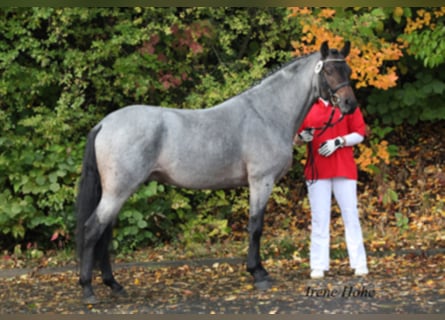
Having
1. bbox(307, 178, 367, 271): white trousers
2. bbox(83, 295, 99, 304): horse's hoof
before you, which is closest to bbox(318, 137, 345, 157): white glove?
bbox(307, 178, 367, 271): white trousers

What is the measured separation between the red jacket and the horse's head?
11.2 inches

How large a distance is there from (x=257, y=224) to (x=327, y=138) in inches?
41.3

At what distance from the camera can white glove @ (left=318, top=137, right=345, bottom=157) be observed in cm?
651

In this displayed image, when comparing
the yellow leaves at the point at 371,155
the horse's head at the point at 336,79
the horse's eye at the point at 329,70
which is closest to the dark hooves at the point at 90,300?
the horse's head at the point at 336,79

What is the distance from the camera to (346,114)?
632 centimetres

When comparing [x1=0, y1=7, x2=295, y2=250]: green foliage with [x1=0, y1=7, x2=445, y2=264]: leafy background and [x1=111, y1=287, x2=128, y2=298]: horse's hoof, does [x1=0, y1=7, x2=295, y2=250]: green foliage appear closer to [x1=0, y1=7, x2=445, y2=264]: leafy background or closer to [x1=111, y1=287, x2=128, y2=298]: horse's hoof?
[x1=0, y1=7, x2=445, y2=264]: leafy background

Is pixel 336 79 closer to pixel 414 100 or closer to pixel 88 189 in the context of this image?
pixel 88 189

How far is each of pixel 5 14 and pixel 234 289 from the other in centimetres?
503

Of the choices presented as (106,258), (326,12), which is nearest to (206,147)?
(106,258)

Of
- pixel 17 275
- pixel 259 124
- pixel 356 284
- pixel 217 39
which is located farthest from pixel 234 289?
pixel 217 39

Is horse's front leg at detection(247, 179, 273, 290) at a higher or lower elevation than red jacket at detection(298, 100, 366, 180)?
lower

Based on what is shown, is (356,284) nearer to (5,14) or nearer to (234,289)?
(234,289)

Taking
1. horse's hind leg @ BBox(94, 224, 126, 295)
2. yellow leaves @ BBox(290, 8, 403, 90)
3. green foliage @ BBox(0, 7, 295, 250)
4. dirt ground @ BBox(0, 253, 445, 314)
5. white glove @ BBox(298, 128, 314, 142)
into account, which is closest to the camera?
dirt ground @ BBox(0, 253, 445, 314)

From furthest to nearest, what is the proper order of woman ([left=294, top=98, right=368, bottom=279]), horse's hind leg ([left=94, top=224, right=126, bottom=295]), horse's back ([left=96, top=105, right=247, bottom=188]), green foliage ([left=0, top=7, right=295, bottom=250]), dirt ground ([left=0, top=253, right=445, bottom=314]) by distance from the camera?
1. green foliage ([left=0, top=7, right=295, bottom=250])
2. woman ([left=294, top=98, right=368, bottom=279])
3. horse's hind leg ([left=94, top=224, right=126, bottom=295])
4. horse's back ([left=96, top=105, right=247, bottom=188])
5. dirt ground ([left=0, top=253, right=445, bottom=314])
